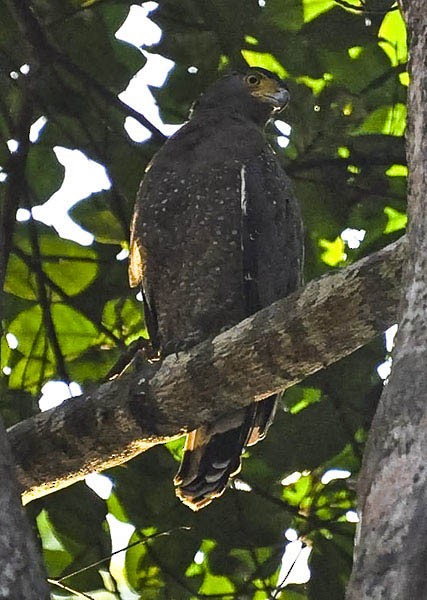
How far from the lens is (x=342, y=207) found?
343cm

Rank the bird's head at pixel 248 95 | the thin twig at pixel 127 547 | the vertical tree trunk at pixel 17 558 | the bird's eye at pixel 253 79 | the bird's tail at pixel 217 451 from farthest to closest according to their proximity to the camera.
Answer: the bird's eye at pixel 253 79 < the bird's head at pixel 248 95 < the bird's tail at pixel 217 451 < the thin twig at pixel 127 547 < the vertical tree trunk at pixel 17 558

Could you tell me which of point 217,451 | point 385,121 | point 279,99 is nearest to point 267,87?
point 279,99

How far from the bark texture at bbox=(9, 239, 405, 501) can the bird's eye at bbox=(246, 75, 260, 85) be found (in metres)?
1.27

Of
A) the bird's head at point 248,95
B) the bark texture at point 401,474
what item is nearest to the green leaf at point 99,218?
the bird's head at point 248,95

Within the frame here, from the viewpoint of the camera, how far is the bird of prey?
3.61 m

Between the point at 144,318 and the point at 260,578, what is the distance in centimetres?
95

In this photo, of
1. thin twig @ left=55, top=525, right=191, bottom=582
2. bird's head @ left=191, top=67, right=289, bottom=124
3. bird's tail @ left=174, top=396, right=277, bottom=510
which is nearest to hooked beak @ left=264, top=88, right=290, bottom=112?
bird's head @ left=191, top=67, right=289, bottom=124

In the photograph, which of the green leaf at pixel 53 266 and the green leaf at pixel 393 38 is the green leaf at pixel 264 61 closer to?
the green leaf at pixel 393 38

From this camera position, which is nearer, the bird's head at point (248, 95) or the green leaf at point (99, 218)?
the green leaf at point (99, 218)

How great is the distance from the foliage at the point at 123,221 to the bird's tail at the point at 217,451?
0.09 meters

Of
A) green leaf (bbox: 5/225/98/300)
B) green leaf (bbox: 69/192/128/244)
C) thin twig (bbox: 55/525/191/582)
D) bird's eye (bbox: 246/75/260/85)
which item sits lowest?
thin twig (bbox: 55/525/191/582)

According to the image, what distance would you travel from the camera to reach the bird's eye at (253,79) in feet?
12.6

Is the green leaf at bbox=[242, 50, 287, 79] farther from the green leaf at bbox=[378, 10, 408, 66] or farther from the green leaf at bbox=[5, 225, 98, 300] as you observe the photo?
the green leaf at bbox=[5, 225, 98, 300]

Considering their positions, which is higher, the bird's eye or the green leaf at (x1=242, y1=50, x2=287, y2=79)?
the bird's eye
